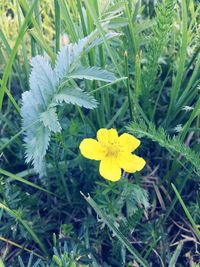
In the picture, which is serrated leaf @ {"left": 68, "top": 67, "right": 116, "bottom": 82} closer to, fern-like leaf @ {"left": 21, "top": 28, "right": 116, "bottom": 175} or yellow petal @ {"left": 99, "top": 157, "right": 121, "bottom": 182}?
fern-like leaf @ {"left": 21, "top": 28, "right": 116, "bottom": 175}

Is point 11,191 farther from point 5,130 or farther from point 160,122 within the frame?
point 160,122

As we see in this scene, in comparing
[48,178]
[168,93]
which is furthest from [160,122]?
[48,178]

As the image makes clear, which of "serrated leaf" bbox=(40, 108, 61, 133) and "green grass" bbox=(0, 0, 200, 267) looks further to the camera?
Result: "green grass" bbox=(0, 0, 200, 267)

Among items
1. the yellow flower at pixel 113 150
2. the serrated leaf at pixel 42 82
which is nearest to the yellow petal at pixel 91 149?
the yellow flower at pixel 113 150

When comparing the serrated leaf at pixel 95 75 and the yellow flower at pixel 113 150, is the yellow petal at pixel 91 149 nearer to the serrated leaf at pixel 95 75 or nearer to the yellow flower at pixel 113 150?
the yellow flower at pixel 113 150

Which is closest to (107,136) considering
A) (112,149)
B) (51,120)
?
(112,149)

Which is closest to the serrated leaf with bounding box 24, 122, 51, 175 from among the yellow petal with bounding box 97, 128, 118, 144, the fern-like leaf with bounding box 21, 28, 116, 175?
the fern-like leaf with bounding box 21, 28, 116, 175
